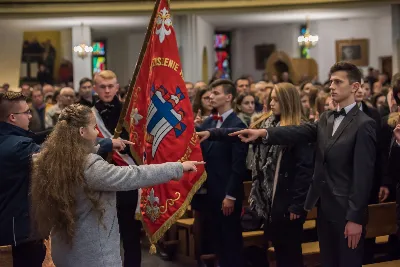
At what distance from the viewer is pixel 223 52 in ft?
91.4

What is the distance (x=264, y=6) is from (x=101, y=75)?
549 inches

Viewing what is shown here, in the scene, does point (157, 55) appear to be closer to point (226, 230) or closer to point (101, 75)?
point (101, 75)

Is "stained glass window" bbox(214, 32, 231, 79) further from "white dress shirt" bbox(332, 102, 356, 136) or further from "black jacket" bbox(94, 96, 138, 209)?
"white dress shirt" bbox(332, 102, 356, 136)

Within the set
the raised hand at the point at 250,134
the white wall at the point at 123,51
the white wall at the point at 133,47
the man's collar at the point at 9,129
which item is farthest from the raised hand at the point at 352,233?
the white wall at the point at 123,51

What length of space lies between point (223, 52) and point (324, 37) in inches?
153

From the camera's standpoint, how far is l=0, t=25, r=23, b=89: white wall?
68.7ft

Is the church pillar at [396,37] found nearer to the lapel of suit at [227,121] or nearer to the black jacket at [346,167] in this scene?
the lapel of suit at [227,121]

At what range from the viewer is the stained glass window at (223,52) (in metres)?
27.6

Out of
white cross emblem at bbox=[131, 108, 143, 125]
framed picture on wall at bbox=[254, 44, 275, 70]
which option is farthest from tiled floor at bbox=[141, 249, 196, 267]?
framed picture on wall at bbox=[254, 44, 275, 70]

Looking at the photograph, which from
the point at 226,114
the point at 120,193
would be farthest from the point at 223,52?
the point at 120,193

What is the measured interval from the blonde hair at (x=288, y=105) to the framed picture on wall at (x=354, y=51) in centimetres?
2029

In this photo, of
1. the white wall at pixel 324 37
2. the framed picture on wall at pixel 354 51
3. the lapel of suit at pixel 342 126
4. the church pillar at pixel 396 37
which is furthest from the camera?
the framed picture on wall at pixel 354 51

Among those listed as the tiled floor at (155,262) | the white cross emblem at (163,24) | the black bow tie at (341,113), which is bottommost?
the tiled floor at (155,262)

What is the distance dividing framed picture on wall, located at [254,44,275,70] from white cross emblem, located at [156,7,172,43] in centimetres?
2130
